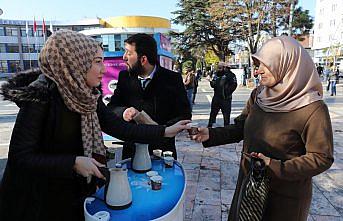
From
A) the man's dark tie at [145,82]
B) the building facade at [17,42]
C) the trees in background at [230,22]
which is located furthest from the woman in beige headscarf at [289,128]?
the building facade at [17,42]

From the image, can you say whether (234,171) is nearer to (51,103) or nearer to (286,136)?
(286,136)

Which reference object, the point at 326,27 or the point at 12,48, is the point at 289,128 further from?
the point at 326,27

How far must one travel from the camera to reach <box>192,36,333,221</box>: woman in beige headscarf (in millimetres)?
1343

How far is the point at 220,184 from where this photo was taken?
3.55 m

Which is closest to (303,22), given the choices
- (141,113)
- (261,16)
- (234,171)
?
(261,16)

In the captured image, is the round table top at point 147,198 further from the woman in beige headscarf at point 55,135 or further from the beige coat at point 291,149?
the beige coat at point 291,149

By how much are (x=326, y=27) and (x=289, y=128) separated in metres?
55.0

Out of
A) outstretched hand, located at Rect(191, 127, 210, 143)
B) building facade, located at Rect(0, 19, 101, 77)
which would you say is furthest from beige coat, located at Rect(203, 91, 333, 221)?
building facade, located at Rect(0, 19, 101, 77)

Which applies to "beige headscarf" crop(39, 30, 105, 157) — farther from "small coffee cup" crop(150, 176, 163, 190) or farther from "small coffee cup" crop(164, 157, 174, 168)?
"small coffee cup" crop(164, 157, 174, 168)

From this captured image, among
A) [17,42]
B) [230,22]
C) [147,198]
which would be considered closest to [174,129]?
[147,198]

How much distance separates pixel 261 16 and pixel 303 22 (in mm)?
13642

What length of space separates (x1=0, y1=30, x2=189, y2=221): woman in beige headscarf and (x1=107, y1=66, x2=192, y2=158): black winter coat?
35.2 inches

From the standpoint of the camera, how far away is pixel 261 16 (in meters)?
17.6

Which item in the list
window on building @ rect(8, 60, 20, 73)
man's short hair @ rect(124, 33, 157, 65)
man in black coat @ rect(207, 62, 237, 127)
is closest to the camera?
man's short hair @ rect(124, 33, 157, 65)
